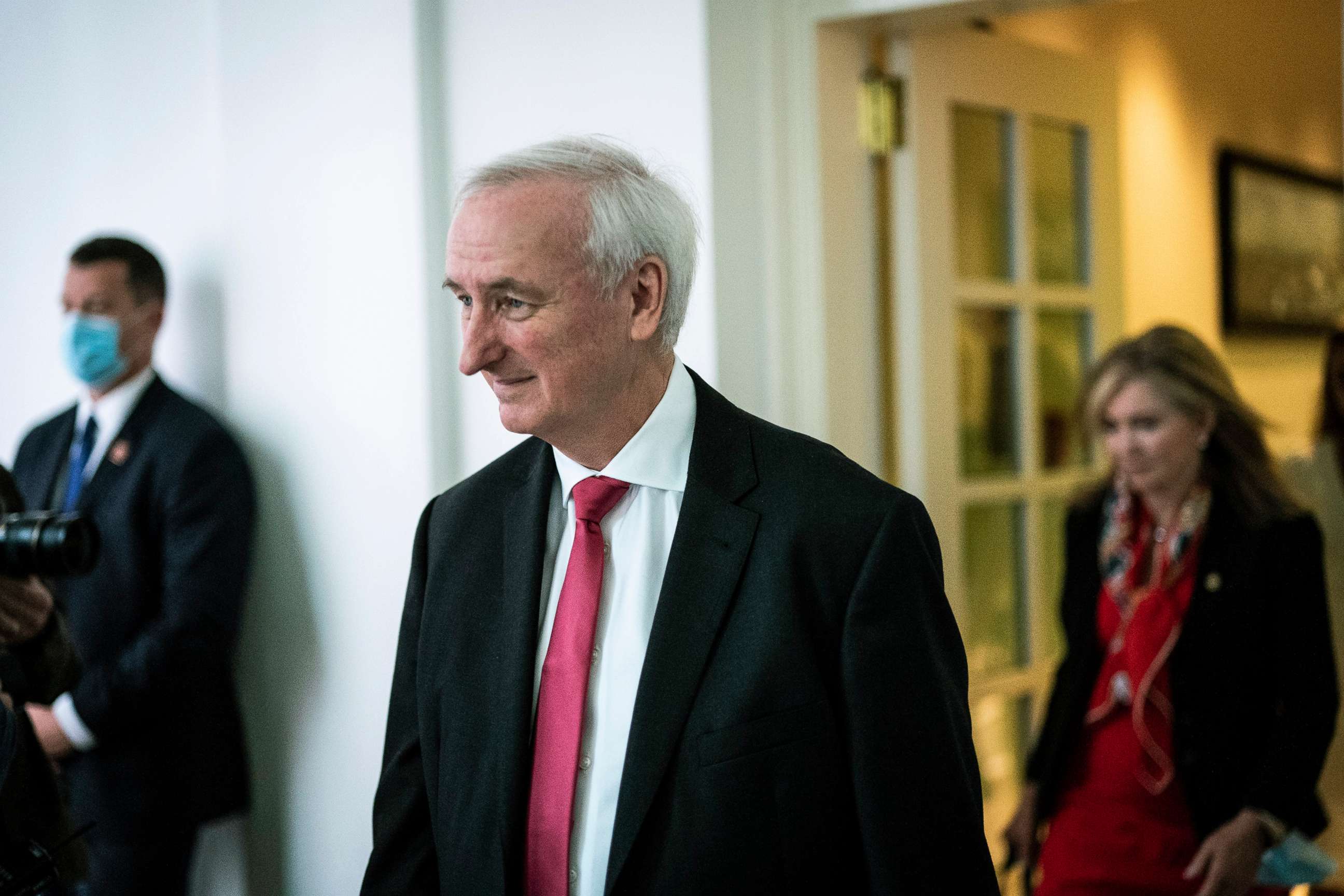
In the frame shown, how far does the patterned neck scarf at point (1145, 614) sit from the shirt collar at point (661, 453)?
1.18 metres

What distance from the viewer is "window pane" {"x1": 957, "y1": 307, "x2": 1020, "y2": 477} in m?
2.49

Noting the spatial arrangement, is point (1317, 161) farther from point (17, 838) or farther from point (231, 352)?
point (17, 838)

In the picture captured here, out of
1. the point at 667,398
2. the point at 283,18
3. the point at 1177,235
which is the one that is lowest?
the point at 667,398

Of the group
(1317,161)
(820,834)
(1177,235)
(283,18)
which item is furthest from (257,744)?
(1317,161)

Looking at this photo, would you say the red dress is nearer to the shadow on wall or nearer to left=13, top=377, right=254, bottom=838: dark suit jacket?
the shadow on wall

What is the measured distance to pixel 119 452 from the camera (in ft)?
7.91

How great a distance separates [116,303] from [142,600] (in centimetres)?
62

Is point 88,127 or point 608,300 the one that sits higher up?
point 88,127

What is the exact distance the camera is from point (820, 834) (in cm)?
125

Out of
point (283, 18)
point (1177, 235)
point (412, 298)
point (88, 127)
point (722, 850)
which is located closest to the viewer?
point (722, 850)

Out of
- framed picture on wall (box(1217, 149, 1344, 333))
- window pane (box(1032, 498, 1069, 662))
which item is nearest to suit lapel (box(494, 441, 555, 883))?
window pane (box(1032, 498, 1069, 662))

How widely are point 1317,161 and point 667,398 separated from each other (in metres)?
4.47

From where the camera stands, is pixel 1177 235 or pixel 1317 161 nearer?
pixel 1177 235

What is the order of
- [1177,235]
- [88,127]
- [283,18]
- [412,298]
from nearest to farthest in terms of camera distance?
[412,298] → [283,18] → [88,127] → [1177,235]
